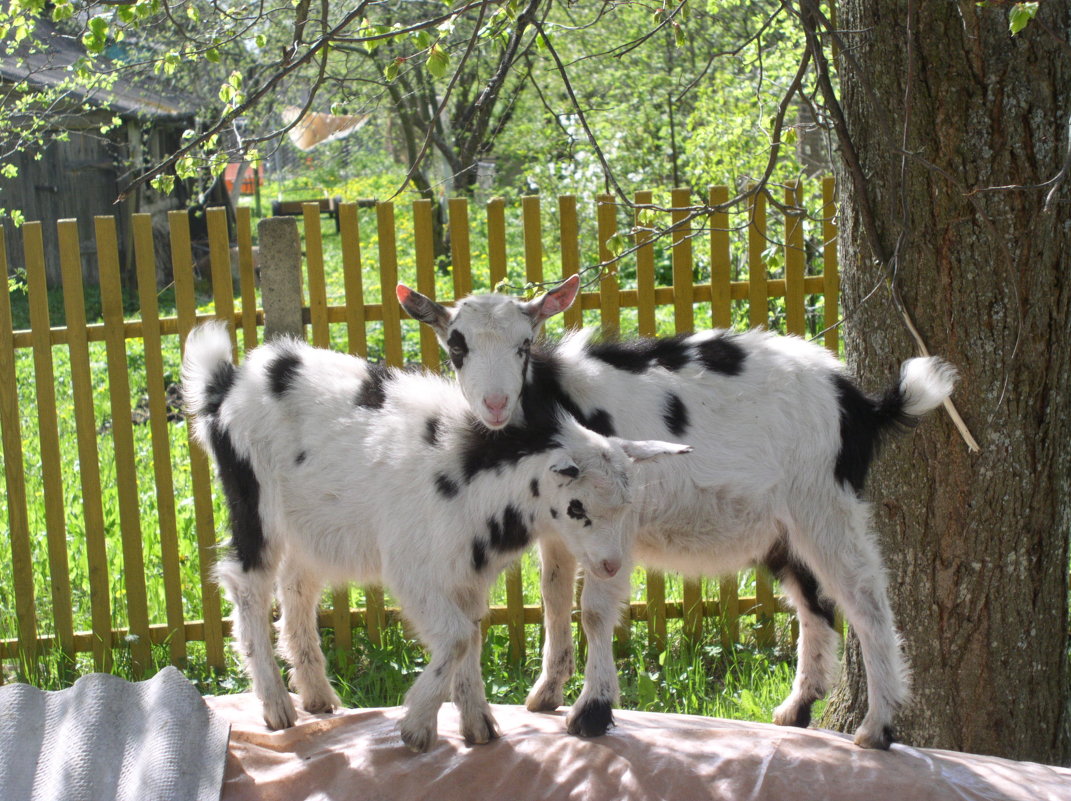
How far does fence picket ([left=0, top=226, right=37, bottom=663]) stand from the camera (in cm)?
505

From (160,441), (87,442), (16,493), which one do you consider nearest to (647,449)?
(160,441)

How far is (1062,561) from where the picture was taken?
383 cm

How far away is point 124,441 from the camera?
509 centimetres

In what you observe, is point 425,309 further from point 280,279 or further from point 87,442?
point 87,442

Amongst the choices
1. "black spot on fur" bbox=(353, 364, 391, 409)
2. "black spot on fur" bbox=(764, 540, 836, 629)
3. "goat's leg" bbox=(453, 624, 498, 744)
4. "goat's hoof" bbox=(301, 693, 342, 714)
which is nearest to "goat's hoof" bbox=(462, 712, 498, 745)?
"goat's leg" bbox=(453, 624, 498, 744)

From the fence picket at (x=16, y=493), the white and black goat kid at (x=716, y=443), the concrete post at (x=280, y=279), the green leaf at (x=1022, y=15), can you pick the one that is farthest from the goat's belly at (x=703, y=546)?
the fence picket at (x=16, y=493)

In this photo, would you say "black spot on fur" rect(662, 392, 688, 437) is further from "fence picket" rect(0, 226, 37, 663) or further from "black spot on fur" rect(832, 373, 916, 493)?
"fence picket" rect(0, 226, 37, 663)

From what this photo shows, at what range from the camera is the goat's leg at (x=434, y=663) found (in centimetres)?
331

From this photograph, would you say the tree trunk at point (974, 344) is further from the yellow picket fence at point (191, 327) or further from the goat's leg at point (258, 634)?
the goat's leg at point (258, 634)

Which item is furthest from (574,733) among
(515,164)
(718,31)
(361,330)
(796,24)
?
(515,164)

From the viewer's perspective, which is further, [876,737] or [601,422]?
[601,422]

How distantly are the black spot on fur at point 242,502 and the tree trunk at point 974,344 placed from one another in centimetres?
219

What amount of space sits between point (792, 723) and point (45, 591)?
13.4 feet

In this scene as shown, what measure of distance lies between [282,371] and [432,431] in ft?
2.19
